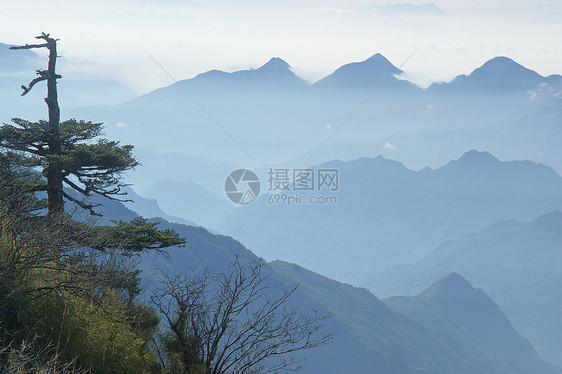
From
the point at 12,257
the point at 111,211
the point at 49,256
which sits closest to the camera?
the point at 12,257

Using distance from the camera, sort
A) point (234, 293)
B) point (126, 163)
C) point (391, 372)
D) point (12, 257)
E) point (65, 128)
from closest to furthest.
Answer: point (12, 257) < point (234, 293) < point (126, 163) < point (65, 128) < point (391, 372)

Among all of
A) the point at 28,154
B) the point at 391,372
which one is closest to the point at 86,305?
the point at 28,154

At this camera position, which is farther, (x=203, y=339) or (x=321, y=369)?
(x=321, y=369)

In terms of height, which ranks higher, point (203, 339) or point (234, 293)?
point (234, 293)

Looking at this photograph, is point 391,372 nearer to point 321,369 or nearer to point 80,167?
point 321,369

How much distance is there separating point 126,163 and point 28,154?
3909mm

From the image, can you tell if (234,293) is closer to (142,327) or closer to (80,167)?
(142,327)

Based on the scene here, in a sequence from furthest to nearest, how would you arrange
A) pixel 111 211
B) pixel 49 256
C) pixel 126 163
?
pixel 111 211 → pixel 126 163 → pixel 49 256

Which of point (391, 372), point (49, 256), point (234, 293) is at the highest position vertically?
point (49, 256)

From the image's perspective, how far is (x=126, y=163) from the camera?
2220 centimetres

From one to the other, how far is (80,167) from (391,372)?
193m

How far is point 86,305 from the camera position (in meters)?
12.9

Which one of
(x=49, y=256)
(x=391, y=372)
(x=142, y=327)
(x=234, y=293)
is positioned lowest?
(x=391, y=372)

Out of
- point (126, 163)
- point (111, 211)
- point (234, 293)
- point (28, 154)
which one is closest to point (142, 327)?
point (234, 293)
